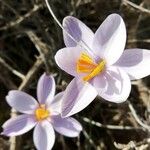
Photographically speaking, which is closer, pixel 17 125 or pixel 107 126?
pixel 17 125

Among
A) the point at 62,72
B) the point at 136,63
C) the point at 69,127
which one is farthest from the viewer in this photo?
the point at 62,72

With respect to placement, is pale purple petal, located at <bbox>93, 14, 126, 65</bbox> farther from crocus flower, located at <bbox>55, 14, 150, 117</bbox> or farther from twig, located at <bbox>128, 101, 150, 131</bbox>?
twig, located at <bbox>128, 101, 150, 131</bbox>

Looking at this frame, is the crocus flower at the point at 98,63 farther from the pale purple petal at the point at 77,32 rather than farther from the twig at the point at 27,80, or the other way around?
the twig at the point at 27,80

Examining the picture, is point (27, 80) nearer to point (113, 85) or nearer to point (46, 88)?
point (46, 88)

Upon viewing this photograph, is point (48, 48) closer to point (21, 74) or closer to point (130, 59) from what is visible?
point (21, 74)

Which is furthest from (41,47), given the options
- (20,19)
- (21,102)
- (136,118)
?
(136,118)

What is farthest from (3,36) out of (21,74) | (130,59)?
(130,59)

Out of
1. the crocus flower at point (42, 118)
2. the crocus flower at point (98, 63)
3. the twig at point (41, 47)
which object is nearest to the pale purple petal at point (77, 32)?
the crocus flower at point (98, 63)
